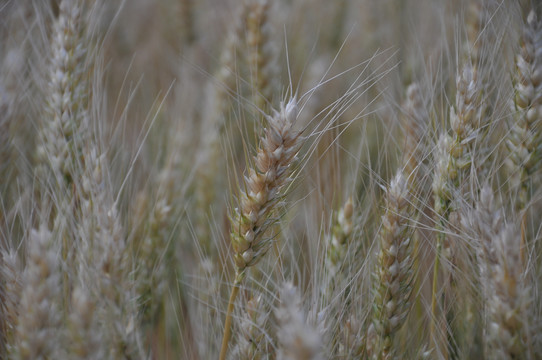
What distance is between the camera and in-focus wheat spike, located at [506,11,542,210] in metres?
1.28

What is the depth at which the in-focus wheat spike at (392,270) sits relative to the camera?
1186 mm

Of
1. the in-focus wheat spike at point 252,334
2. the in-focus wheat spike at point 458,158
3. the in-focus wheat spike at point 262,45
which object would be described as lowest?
the in-focus wheat spike at point 252,334

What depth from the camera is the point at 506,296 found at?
3.20 ft

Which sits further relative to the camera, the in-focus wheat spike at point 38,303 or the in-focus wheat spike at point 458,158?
the in-focus wheat spike at point 458,158

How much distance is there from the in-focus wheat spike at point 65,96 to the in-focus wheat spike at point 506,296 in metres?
1.14

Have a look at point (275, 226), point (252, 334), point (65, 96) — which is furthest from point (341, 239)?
point (65, 96)

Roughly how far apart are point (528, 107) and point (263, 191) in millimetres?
769

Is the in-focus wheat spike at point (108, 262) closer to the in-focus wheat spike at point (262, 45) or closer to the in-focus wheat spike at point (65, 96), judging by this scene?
the in-focus wheat spike at point (65, 96)

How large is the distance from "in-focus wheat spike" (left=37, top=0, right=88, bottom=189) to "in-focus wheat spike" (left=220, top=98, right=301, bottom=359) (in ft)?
2.00

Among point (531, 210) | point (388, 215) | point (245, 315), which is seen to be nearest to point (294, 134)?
point (388, 215)

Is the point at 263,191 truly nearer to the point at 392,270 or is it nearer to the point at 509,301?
the point at 392,270

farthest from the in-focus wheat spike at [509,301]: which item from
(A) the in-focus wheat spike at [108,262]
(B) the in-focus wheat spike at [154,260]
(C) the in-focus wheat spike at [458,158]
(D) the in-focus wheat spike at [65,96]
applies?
(D) the in-focus wheat spike at [65,96]

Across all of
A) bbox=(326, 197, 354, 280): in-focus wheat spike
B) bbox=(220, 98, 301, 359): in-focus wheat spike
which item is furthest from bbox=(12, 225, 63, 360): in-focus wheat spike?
bbox=(326, 197, 354, 280): in-focus wheat spike

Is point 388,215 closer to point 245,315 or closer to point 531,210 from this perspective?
point 245,315
